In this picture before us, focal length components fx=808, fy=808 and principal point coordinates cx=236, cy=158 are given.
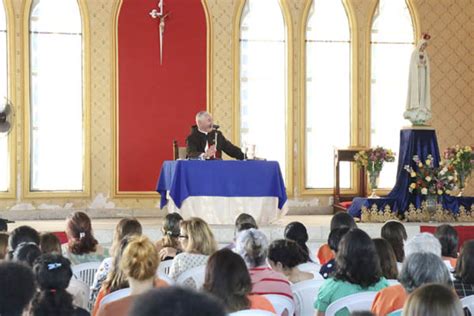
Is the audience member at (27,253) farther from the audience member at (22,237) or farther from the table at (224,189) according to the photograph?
the table at (224,189)

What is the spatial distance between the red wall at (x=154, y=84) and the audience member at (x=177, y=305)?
34.5ft

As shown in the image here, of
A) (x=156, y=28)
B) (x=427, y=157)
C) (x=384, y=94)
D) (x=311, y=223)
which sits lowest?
(x=311, y=223)

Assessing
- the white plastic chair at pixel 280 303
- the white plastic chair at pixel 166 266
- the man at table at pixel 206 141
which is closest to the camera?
the white plastic chair at pixel 280 303

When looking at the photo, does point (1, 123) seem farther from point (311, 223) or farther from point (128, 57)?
point (311, 223)

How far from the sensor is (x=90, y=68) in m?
11.7

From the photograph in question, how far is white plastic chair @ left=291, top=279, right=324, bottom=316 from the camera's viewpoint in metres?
4.07

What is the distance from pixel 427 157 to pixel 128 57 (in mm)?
4544

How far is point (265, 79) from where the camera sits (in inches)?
490

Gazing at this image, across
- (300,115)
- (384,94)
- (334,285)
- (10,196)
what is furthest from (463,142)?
(334,285)

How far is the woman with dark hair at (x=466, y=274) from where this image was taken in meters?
3.79

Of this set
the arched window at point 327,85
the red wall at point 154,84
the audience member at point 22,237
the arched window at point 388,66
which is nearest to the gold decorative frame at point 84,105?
the red wall at point 154,84

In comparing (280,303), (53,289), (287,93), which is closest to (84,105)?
(287,93)

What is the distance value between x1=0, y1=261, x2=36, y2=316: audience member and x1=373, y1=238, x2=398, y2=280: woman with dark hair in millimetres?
2157

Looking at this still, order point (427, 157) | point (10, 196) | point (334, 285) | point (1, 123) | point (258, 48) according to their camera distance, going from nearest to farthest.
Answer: point (334, 285)
point (1, 123)
point (427, 157)
point (10, 196)
point (258, 48)
